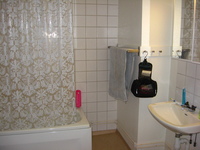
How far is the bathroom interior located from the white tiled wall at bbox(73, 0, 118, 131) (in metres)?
0.01

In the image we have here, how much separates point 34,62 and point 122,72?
1.00 meters

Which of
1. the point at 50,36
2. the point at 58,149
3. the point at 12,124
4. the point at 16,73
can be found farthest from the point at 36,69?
the point at 58,149

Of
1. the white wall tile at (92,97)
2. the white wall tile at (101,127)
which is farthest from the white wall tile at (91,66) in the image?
the white wall tile at (101,127)

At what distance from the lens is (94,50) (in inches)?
110

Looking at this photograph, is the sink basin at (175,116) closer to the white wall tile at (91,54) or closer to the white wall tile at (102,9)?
the white wall tile at (91,54)

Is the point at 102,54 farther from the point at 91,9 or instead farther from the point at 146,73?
the point at 146,73

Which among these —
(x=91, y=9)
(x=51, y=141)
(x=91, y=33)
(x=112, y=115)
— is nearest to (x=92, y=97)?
(x=112, y=115)

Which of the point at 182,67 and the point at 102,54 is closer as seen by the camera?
the point at 182,67

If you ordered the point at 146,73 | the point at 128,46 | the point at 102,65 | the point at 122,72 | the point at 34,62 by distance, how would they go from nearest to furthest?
the point at 146,73 → the point at 34,62 → the point at 122,72 → the point at 128,46 → the point at 102,65

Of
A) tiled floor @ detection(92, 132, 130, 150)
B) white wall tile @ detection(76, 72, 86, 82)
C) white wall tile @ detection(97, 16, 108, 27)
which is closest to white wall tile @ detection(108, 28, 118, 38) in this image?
white wall tile @ detection(97, 16, 108, 27)

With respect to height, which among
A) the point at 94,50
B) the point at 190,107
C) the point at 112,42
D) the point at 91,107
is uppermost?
the point at 112,42

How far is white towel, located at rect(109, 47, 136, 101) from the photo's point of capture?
2330mm

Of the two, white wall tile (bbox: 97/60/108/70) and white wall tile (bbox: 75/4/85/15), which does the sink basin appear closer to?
white wall tile (bbox: 97/60/108/70)

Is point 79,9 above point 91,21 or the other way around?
above
